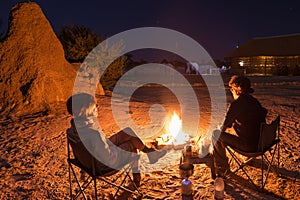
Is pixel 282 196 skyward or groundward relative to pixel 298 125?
groundward

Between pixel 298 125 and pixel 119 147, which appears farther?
pixel 298 125

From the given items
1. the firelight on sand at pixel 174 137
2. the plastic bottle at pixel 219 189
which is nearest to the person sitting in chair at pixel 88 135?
the plastic bottle at pixel 219 189

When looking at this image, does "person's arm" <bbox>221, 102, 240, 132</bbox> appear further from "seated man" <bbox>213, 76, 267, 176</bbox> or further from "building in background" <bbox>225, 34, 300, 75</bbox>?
"building in background" <bbox>225, 34, 300, 75</bbox>

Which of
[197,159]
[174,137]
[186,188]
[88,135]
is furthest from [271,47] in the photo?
[88,135]

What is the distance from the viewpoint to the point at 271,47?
29797 mm

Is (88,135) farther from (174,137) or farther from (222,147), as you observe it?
(174,137)

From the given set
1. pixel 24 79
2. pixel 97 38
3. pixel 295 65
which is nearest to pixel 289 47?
pixel 295 65

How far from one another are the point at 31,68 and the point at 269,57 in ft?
93.5

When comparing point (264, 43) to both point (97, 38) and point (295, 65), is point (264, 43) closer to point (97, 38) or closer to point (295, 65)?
point (295, 65)

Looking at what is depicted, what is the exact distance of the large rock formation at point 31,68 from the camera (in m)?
6.43

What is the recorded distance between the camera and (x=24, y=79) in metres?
6.62

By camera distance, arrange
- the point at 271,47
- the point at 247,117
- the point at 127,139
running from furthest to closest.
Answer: the point at 271,47, the point at 127,139, the point at 247,117

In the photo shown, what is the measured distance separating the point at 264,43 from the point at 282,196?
105ft

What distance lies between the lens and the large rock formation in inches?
253
